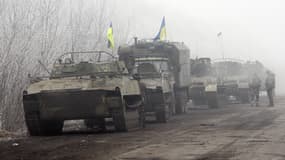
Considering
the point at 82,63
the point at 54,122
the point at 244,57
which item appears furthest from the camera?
the point at 244,57

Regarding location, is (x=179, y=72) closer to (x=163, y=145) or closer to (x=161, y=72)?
(x=161, y=72)

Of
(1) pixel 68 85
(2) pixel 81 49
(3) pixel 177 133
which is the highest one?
(2) pixel 81 49

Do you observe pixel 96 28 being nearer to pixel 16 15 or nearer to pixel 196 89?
pixel 196 89

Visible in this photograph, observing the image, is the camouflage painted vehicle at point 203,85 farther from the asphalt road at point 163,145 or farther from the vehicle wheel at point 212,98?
the asphalt road at point 163,145

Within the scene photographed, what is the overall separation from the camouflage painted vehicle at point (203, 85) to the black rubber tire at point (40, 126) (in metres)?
13.0

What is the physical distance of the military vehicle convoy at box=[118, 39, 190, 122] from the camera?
1875cm

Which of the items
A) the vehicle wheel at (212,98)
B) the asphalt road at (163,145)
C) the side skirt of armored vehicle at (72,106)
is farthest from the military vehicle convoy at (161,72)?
the asphalt road at (163,145)

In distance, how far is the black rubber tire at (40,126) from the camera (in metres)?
14.3

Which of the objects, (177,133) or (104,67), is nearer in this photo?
(177,133)

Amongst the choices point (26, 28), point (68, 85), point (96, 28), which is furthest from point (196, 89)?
point (68, 85)

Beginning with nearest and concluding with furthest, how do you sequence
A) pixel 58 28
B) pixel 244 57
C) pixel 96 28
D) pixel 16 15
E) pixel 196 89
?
pixel 16 15 → pixel 58 28 → pixel 96 28 → pixel 196 89 → pixel 244 57

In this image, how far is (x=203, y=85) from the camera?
28.0 metres

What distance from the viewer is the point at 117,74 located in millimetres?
15289

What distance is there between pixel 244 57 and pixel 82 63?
45.6m
